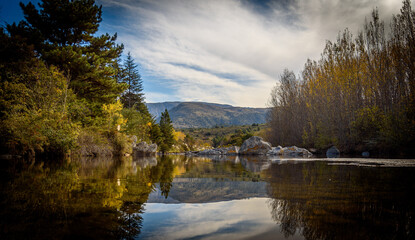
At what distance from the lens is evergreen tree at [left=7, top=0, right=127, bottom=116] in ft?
49.1

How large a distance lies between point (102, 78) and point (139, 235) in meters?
17.1

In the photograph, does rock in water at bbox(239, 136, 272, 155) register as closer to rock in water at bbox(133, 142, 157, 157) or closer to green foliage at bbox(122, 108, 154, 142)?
rock in water at bbox(133, 142, 157, 157)

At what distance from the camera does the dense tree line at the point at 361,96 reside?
16.5 m

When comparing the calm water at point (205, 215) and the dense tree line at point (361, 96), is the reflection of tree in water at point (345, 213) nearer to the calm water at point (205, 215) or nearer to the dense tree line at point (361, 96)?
the calm water at point (205, 215)

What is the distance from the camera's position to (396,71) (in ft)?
58.5

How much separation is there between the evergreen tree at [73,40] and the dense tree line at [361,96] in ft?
68.0

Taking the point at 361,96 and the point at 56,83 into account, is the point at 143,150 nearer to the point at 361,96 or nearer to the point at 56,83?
the point at 56,83

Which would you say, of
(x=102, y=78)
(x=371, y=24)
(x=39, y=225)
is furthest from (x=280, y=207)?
(x=371, y=24)

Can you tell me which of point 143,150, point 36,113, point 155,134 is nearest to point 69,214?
point 36,113

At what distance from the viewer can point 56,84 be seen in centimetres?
1312

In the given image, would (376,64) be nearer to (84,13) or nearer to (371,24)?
(371,24)

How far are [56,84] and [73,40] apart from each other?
5.73 m

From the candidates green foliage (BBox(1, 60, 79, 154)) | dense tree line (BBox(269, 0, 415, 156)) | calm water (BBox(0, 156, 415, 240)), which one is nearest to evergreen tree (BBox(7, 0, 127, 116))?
green foliage (BBox(1, 60, 79, 154))

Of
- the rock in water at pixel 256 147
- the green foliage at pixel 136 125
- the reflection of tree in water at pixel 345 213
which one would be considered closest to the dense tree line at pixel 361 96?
the rock in water at pixel 256 147
